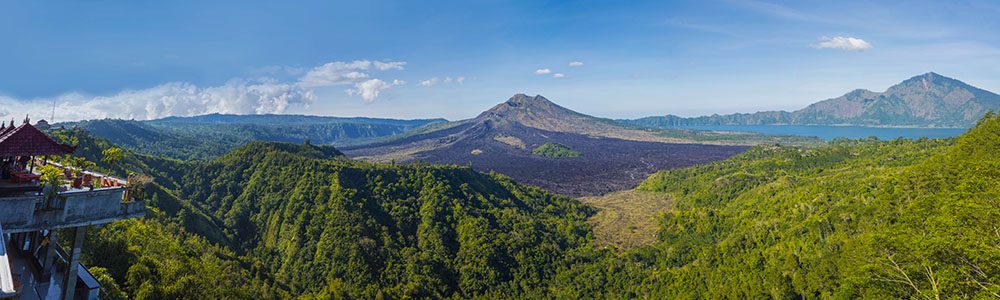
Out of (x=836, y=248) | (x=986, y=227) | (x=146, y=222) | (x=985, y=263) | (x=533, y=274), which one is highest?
(x=986, y=227)

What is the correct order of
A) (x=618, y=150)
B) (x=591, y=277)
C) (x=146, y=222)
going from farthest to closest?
1. (x=618, y=150)
2. (x=591, y=277)
3. (x=146, y=222)

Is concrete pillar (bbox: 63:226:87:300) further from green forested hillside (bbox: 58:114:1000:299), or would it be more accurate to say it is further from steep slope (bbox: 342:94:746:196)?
steep slope (bbox: 342:94:746:196)

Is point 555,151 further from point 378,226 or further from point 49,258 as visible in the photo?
point 49,258

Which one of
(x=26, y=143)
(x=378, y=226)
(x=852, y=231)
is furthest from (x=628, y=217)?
(x=26, y=143)

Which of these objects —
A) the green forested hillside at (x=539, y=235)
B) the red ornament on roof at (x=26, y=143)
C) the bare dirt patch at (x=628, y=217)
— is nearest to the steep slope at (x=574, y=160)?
the bare dirt patch at (x=628, y=217)

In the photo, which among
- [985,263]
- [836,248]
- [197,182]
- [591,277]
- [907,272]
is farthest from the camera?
[197,182]

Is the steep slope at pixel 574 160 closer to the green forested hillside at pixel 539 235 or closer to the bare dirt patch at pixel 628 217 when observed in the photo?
the bare dirt patch at pixel 628 217

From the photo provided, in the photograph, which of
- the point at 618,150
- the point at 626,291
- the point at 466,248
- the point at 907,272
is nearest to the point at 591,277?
the point at 626,291

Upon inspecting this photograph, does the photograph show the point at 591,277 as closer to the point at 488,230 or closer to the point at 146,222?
the point at 488,230
